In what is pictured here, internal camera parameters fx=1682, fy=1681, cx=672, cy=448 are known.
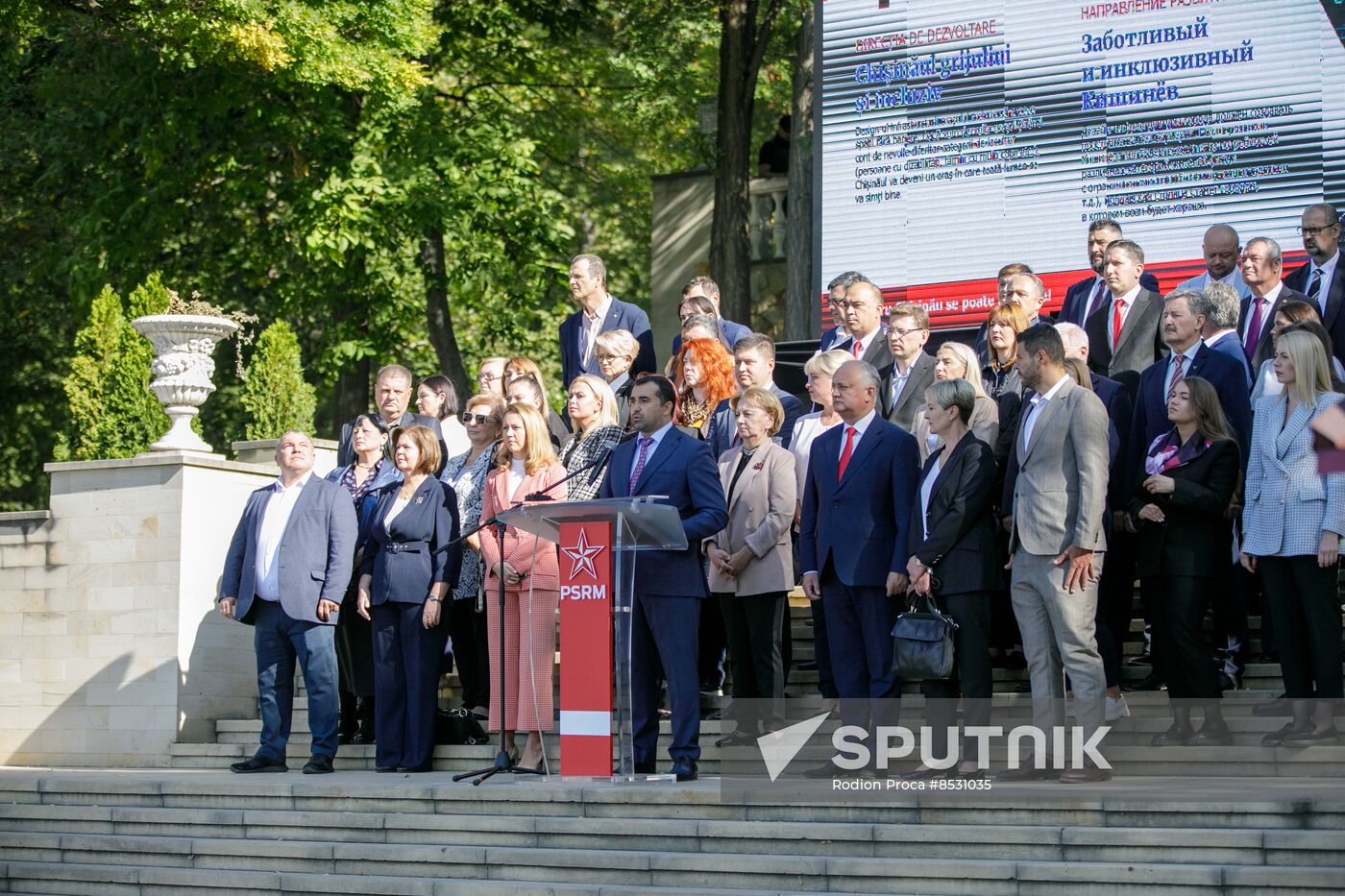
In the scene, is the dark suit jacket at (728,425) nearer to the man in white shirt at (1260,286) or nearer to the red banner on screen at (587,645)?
the red banner on screen at (587,645)

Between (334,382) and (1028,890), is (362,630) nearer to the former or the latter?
(1028,890)

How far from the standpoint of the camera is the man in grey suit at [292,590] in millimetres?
9586

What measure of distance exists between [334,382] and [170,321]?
7.35 m

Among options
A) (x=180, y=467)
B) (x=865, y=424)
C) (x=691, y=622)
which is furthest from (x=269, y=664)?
(x=865, y=424)

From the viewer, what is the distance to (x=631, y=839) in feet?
24.6

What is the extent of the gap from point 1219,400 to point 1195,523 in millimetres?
782

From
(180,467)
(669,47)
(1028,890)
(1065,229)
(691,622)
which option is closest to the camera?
(1028,890)

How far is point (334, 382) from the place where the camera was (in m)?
19.1

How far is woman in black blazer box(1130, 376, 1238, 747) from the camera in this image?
7.94 metres

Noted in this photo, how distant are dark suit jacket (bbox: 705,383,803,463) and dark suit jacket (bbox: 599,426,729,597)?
1.20 m

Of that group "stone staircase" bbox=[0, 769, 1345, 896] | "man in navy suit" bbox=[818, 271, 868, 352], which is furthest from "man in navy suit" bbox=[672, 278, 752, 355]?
"stone staircase" bbox=[0, 769, 1345, 896]

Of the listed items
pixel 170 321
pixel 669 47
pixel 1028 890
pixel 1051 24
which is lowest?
pixel 1028 890

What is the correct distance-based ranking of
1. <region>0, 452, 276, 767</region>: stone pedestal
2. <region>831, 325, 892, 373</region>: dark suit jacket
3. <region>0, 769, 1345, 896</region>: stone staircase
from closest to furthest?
<region>0, 769, 1345, 896</region>: stone staircase, <region>831, 325, 892, 373</region>: dark suit jacket, <region>0, 452, 276, 767</region>: stone pedestal

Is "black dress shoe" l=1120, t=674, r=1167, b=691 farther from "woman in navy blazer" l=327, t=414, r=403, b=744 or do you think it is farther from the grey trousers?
"woman in navy blazer" l=327, t=414, r=403, b=744
